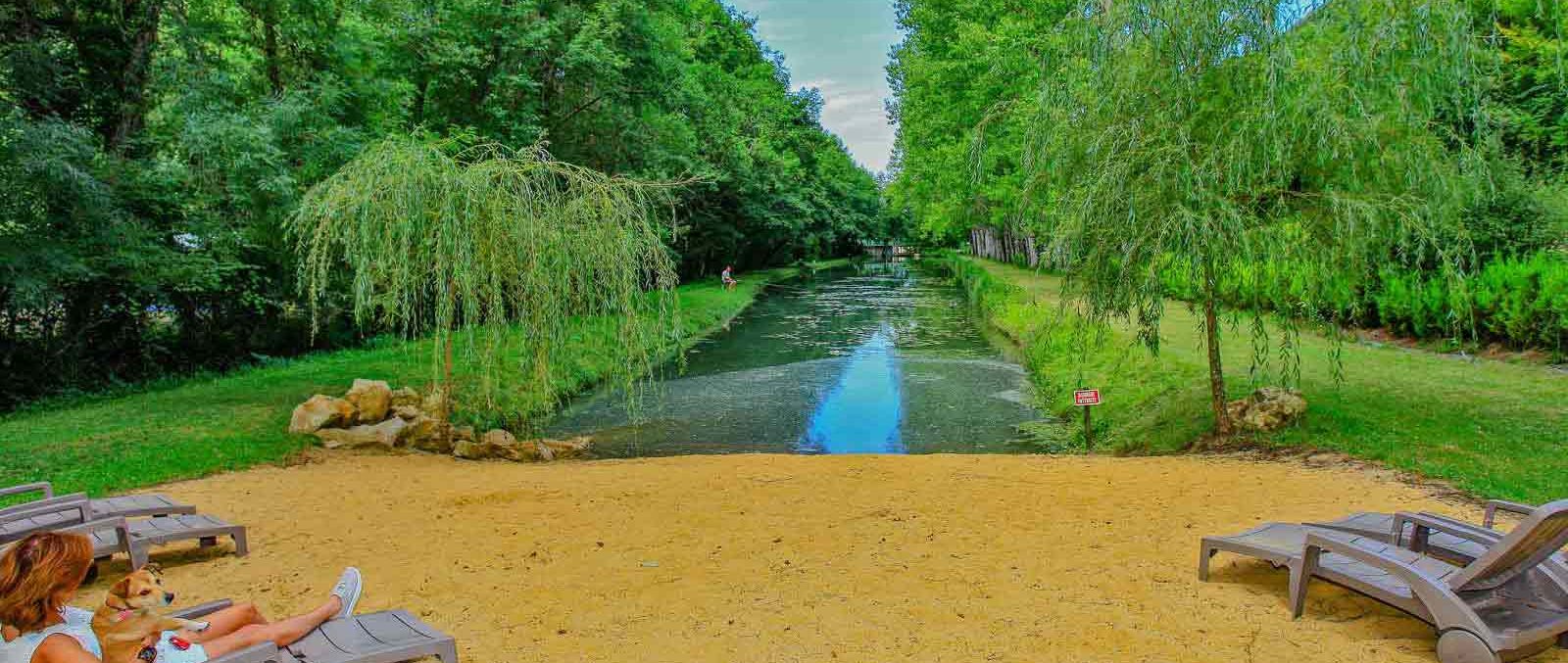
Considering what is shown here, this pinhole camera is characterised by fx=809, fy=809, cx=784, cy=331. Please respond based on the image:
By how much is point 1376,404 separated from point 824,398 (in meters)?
7.49

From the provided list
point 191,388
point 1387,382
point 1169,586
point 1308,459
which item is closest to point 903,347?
point 1387,382

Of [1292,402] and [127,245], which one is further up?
[127,245]

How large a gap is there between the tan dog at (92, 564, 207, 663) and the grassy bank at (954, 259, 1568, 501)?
7.05 meters

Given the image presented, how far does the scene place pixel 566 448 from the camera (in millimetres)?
9703

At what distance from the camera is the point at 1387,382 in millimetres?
9031

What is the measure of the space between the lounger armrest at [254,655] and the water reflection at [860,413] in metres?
7.54

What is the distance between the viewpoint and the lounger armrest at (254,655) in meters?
2.57

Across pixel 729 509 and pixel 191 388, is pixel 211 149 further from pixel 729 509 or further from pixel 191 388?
pixel 729 509

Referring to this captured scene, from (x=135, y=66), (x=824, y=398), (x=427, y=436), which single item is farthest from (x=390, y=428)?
(x=824, y=398)

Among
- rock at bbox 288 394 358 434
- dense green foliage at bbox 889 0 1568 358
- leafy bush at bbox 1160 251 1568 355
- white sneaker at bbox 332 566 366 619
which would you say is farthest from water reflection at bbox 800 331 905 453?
white sneaker at bbox 332 566 366 619

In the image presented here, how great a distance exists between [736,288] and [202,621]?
29.2 meters

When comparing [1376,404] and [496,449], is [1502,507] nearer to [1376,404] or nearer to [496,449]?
[1376,404]

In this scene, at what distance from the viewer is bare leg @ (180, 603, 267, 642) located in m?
2.86

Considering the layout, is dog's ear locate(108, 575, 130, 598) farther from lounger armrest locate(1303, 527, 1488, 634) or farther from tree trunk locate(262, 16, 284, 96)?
tree trunk locate(262, 16, 284, 96)
